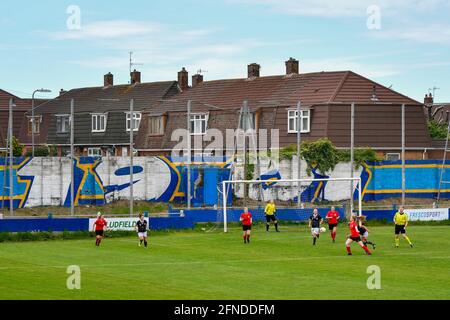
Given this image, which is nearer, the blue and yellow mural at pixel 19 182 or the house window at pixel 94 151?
the blue and yellow mural at pixel 19 182

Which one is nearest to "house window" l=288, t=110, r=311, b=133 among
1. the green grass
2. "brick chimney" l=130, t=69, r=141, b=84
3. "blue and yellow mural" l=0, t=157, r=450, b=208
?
"blue and yellow mural" l=0, t=157, r=450, b=208

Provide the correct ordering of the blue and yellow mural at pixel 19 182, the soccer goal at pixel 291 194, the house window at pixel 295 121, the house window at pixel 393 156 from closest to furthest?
1. the blue and yellow mural at pixel 19 182
2. the soccer goal at pixel 291 194
3. the house window at pixel 295 121
4. the house window at pixel 393 156

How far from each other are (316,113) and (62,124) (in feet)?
77.2

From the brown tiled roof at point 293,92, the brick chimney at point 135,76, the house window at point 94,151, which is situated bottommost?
the house window at point 94,151

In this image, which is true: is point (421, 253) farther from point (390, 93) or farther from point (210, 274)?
point (390, 93)

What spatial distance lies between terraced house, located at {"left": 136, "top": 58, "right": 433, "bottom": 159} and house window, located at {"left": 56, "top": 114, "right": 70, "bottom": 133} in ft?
26.0

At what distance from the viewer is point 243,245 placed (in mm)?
47656

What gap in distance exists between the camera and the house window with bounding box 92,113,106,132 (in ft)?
280

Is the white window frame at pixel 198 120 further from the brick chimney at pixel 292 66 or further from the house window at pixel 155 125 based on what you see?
the brick chimney at pixel 292 66

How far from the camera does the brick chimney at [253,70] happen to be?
86.8m

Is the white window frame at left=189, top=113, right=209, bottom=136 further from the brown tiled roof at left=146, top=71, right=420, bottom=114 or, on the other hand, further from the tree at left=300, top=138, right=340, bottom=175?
the tree at left=300, top=138, right=340, bottom=175

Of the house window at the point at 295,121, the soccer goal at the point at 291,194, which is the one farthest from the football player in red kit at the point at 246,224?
the house window at the point at 295,121

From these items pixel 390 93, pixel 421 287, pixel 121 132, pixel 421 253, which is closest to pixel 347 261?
pixel 421 253

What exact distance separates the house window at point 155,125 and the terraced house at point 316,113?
6cm
